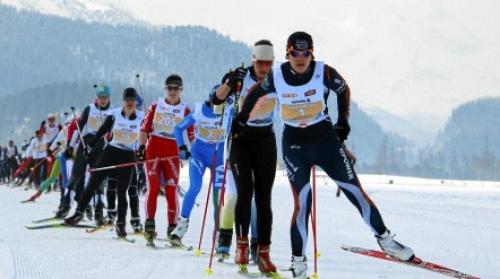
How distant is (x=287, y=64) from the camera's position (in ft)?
18.7

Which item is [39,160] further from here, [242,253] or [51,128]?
[242,253]

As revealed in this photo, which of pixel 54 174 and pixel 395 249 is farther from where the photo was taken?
pixel 54 174

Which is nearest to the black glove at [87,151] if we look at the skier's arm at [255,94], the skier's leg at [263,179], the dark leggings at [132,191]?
the dark leggings at [132,191]

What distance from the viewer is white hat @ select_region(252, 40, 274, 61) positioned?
6.44 metres

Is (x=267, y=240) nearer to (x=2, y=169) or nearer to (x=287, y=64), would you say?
(x=287, y=64)

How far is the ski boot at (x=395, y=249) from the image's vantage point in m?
5.45

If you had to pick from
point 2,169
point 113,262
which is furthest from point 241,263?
point 2,169

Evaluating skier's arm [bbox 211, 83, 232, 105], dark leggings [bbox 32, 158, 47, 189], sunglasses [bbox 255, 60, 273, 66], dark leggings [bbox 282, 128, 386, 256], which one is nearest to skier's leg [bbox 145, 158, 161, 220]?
skier's arm [bbox 211, 83, 232, 105]

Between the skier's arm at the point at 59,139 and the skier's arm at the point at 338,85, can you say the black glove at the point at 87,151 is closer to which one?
the skier's arm at the point at 59,139

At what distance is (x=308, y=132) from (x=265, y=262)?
49.9 inches

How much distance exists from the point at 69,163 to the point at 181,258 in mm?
7551

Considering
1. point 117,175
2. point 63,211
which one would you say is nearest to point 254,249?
point 117,175

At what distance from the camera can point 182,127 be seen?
8531 millimetres

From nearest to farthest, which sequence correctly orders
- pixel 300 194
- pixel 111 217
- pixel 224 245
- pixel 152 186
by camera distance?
pixel 300 194
pixel 224 245
pixel 152 186
pixel 111 217
